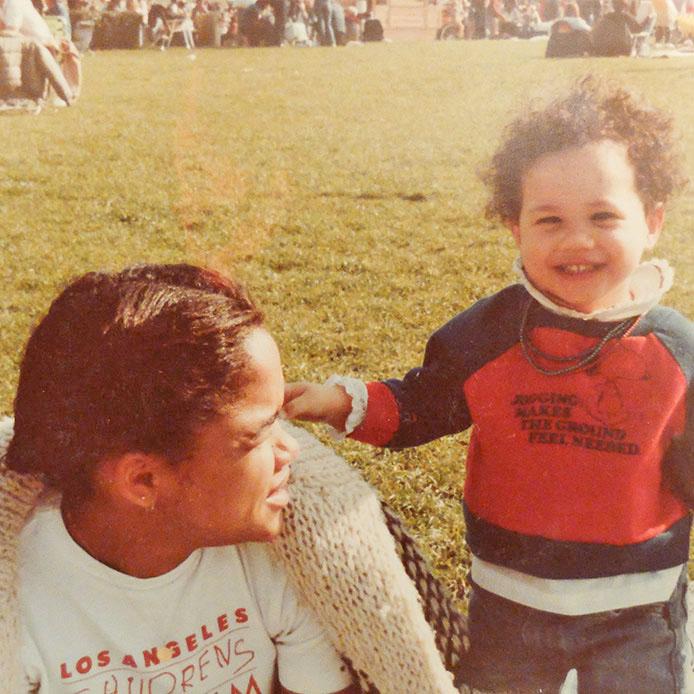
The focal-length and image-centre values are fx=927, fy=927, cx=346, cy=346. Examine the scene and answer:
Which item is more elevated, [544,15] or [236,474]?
[544,15]

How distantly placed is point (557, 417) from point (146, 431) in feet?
2.88

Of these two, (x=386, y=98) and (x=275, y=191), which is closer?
(x=275, y=191)

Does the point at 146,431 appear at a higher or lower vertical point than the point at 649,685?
higher

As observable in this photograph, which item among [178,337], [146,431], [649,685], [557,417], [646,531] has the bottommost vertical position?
[649,685]

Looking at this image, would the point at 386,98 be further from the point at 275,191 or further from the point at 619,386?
the point at 619,386

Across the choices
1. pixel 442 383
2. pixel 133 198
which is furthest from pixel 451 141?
pixel 442 383


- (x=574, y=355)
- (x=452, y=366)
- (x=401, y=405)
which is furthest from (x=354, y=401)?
(x=574, y=355)

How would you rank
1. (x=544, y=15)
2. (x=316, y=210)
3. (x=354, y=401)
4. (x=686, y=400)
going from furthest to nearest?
(x=544, y=15)
(x=316, y=210)
(x=354, y=401)
(x=686, y=400)

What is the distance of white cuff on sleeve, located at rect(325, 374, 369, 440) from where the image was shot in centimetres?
210

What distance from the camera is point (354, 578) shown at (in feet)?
5.25

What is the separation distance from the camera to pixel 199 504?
1.56 meters

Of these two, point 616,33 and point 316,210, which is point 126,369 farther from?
point 616,33

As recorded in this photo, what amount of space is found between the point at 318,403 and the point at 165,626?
2.06ft

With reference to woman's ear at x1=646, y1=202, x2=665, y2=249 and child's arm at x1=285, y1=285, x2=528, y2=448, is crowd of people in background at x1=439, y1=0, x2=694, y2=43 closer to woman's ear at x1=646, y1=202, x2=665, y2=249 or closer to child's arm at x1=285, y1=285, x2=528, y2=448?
woman's ear at x1=646, y1=202, x2=665, y2=249
